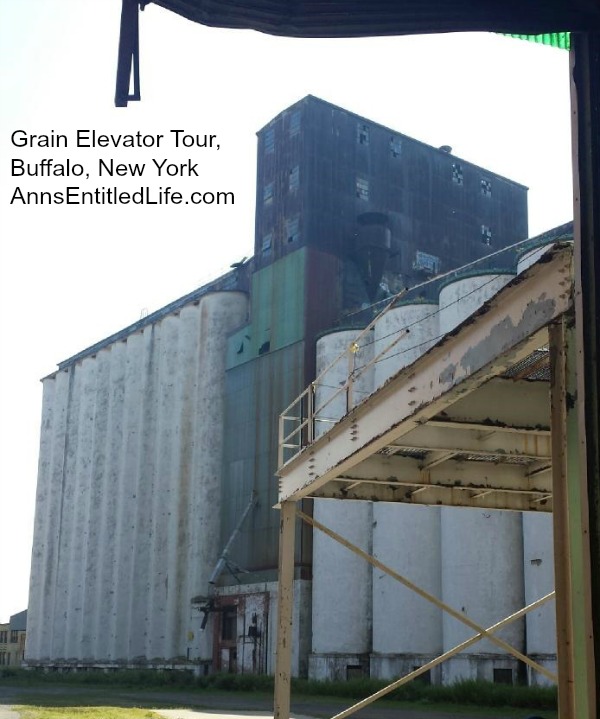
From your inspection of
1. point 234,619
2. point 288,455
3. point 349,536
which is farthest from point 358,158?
point 234,619

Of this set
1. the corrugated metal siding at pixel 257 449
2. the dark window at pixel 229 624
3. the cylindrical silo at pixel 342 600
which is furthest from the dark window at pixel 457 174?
the dark window at pixel 229 624

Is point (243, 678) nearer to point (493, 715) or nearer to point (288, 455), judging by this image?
point (288, 455)

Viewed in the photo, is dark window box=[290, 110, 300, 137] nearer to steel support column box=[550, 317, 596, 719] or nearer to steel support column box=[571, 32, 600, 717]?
steel support column box=[571, 32, 600, 717]

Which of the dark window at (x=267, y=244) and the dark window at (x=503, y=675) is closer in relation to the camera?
the dark window at (x=503, y=675)

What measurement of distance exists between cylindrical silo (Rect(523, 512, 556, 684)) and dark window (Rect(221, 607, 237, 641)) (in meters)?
16.0

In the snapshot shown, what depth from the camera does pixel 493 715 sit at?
24.5 metres

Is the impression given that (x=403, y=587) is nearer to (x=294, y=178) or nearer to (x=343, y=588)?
(x=343, y=588)

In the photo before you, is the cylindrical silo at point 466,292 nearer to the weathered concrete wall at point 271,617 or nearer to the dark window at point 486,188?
the weathered concrete wall at point 271,617

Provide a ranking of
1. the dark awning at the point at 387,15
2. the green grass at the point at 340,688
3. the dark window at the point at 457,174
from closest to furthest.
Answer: the dark awning at the point at 387,15 → the green grass at the point at 340,688 → the dark window at the point at 457,174

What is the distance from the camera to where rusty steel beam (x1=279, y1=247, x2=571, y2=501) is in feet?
26.2

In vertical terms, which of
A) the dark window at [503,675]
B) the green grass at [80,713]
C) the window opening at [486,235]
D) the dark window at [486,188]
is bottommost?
the green grass at [80,713]

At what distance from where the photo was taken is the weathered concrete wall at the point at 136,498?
47.5 meters

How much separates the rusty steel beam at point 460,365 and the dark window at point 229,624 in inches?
1234

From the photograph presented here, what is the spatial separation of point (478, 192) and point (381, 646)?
26.4 meters
